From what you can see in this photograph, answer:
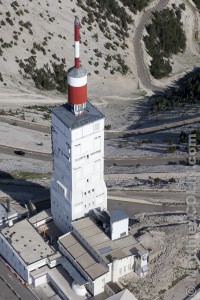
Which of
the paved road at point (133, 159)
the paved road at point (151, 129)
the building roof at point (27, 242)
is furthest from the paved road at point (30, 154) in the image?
the building roof at point (27, 242)

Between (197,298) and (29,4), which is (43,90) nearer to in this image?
(29,4)

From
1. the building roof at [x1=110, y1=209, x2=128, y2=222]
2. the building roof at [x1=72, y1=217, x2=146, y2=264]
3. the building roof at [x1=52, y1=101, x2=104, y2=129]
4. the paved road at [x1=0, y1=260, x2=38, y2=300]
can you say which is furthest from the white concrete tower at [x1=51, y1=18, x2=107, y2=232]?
the paved road at [x1=0, y1=260, x2=38, y2=300]

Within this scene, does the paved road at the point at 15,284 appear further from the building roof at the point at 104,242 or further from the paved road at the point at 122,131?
the paved road at the point at 122,131

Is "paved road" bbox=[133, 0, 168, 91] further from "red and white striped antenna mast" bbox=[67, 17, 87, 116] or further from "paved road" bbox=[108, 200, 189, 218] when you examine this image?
"red and white striped antenna mast" bbox=[67, 17, 87, 116]

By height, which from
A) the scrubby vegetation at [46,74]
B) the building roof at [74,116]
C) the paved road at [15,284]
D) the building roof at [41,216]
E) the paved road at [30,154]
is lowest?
the paved road at [15,284]

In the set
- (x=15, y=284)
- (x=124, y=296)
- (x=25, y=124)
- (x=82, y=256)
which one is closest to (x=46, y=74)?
(x=25, y=124)

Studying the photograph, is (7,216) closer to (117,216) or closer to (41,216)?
(41,216)
